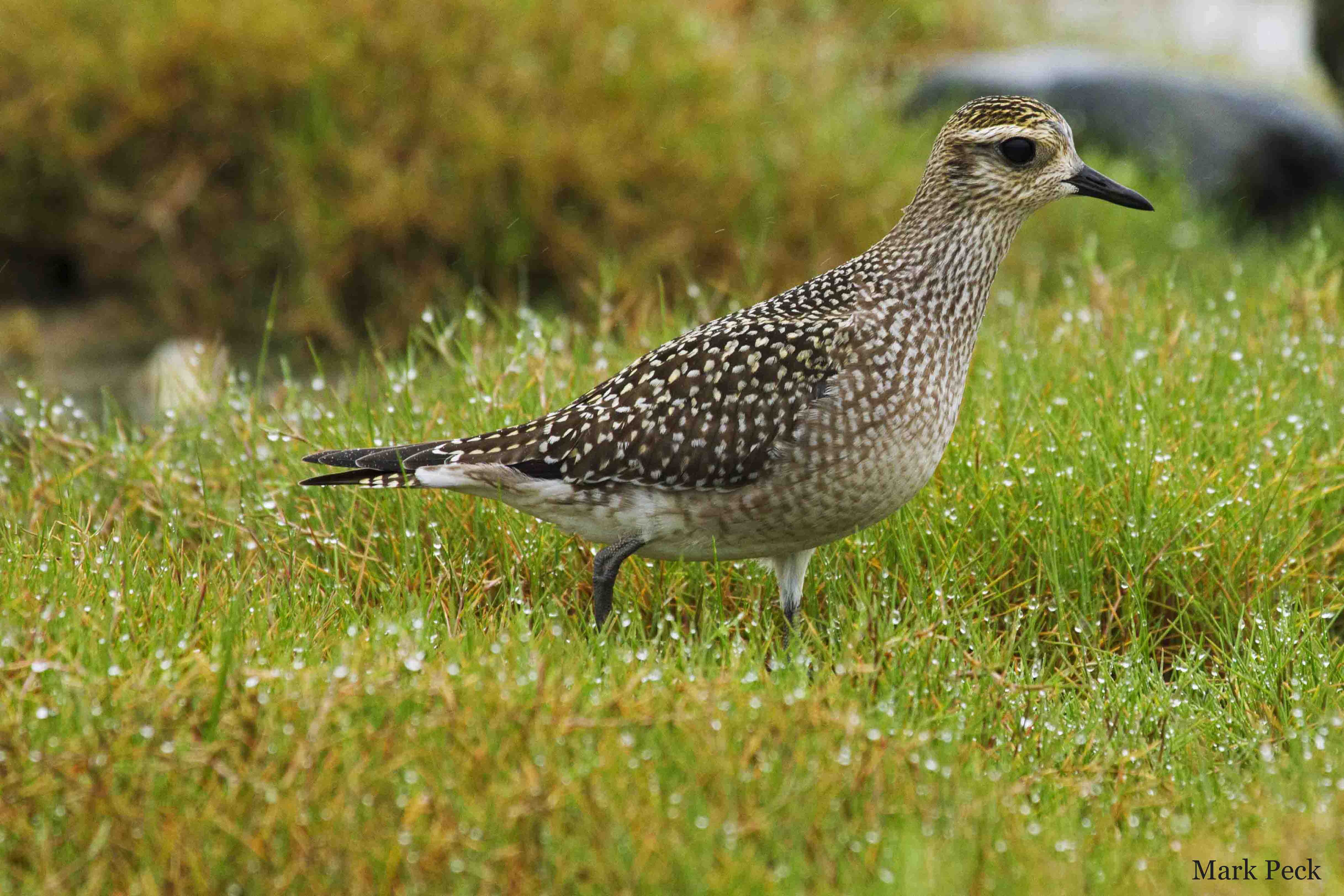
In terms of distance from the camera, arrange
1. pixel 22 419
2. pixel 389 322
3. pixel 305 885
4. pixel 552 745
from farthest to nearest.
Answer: pixel 389 322, pixel 22 419, pixel 552 745, pixel 305 885

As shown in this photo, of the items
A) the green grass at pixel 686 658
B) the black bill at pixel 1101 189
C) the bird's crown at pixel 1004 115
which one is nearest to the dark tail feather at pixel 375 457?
the green grass at pixel 686 658

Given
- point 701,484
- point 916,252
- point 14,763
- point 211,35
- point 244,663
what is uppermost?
point 211,35

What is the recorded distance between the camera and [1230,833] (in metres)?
4.02

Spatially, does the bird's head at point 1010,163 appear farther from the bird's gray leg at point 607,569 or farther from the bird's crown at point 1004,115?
the bird's gray leg at point 607,569

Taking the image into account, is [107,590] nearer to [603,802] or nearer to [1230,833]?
[603,802]

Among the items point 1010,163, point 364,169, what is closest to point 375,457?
point 1010,163

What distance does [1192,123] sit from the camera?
1248cm

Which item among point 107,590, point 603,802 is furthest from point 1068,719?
point 107,590

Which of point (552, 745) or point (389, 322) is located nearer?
point (552, 745)

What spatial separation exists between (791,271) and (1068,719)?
612 centimetres

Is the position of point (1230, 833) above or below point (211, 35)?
below

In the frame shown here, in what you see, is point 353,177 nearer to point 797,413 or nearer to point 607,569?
point 607,569

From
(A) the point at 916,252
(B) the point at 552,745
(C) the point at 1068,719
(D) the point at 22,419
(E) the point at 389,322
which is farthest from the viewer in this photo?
(E) the point at 389,322

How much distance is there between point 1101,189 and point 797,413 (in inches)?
51.8
